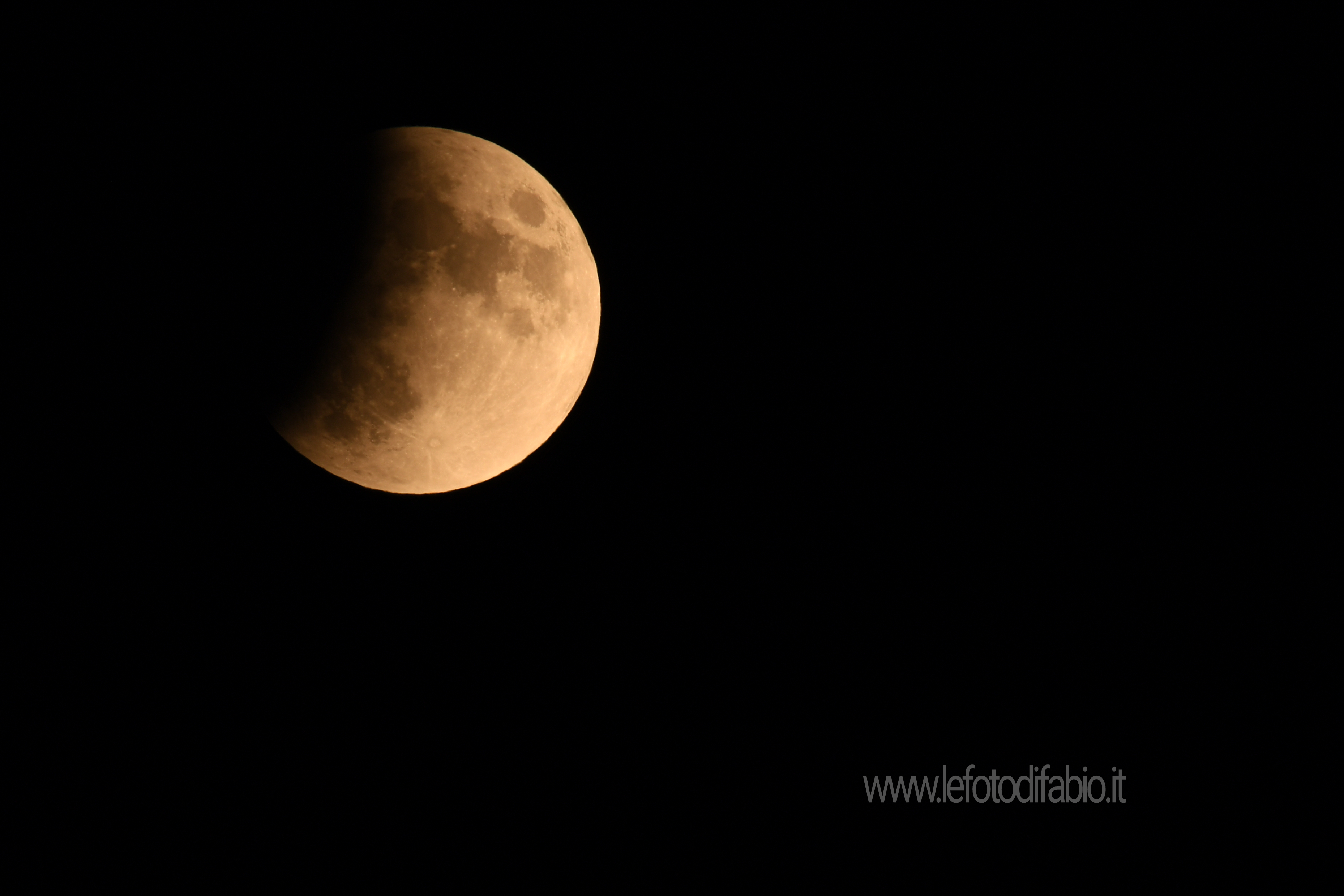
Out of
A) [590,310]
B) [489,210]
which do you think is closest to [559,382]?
[590,310]

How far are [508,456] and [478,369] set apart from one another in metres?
0.64

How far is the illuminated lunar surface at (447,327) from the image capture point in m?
2.72

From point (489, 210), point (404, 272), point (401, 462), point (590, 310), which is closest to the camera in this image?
point (404, 272)

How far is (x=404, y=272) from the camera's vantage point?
2.70 meters

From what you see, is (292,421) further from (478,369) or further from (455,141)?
(455,141)

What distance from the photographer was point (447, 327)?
2.73m

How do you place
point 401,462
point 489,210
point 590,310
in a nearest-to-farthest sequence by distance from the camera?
1. point 489,210
2. point 401,462
3. point 590,310

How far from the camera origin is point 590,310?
332cm

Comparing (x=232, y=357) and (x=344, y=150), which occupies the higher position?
(x=344, y=150)

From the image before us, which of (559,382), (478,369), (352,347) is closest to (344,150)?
(352,347)

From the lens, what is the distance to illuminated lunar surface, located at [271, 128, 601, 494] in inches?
107

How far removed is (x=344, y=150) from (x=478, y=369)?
1.23 meters

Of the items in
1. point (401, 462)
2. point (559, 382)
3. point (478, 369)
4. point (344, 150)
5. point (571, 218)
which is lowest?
point (401, 462)

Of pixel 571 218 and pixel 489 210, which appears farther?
pixel 571 218
